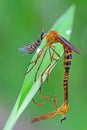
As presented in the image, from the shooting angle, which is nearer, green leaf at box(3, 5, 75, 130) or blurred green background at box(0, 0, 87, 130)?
green leaf at box(3, 5, 75, 130)

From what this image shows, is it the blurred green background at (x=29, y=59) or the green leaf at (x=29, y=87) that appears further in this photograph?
the blurred green background at (x=29, y=59)

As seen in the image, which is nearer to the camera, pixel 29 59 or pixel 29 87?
pixel 29 87

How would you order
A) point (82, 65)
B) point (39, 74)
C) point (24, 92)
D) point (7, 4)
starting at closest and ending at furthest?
point (24, 92), point (39, 74), point (7, 4), point (82, 65)

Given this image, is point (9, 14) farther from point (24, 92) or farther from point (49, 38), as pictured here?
point (24, 92)

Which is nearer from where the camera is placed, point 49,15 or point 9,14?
point 9,14

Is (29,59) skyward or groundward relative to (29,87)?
skyward

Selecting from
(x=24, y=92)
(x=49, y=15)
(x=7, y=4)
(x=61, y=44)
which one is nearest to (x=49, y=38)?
(x=61, y=44)

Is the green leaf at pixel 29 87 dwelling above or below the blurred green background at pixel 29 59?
below

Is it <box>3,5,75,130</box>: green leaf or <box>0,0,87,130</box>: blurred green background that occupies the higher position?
<box>0,0,87,130</box>: blurred green background
